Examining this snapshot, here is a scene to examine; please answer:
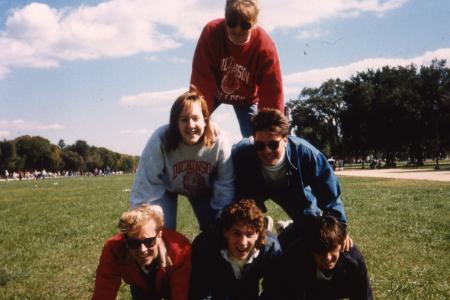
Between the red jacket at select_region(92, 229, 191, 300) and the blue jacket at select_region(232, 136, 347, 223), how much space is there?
0.89m

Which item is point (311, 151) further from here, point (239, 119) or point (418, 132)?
point (418, 132)

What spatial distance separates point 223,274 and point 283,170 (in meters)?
1.15

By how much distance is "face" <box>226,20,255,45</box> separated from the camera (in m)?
4.26

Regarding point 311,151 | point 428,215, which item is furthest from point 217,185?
point 428,215

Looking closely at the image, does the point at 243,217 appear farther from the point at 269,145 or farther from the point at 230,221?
the point at 269,145

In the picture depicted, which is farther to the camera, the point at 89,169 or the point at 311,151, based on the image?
the point at 89,169

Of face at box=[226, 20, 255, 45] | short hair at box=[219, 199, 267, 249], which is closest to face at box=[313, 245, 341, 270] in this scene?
short hair at box=[219, 199, 267, 249]

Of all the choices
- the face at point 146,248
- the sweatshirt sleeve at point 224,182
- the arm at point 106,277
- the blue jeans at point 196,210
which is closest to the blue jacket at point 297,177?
the sweatshirt sleeve at point 224,182

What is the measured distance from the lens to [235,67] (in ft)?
15.6

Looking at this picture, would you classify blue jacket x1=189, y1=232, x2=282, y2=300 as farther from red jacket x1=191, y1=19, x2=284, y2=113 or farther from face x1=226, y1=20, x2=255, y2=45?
face x1=226, y1=20, x2=255, y2=45

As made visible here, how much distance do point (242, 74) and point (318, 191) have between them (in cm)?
153

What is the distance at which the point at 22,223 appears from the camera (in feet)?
39.7

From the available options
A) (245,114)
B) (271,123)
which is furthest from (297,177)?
(245,114)

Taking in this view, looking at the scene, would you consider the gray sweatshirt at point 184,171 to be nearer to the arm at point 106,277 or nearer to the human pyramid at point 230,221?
the human pyramid at point 230,221
